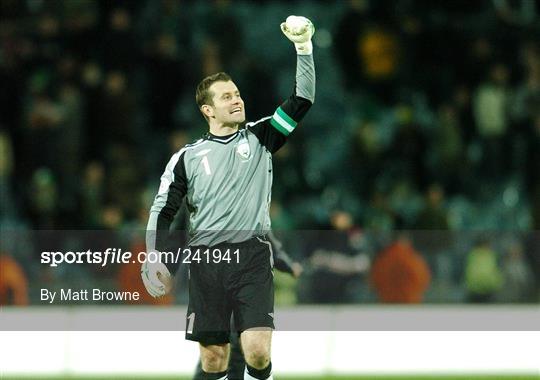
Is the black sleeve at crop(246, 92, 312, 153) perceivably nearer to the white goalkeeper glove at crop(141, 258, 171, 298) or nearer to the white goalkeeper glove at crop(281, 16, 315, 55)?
the white goalkeeper glove at crop(281, 16, 315, 55)

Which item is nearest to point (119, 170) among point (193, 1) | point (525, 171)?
point (193, 1)

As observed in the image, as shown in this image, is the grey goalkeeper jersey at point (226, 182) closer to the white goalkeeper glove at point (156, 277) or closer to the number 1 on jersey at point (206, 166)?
the number 1 on jersey at point (206, 166)

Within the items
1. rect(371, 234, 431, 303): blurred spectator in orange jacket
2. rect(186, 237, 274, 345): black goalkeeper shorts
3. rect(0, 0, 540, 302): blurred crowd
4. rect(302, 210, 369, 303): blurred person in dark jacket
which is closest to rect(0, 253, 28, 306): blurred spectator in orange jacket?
rect(0, 0, 540, 302): blurred crowd

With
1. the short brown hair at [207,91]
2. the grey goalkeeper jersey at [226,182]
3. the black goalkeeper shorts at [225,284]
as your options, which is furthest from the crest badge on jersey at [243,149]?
the black goalkeeper shorts at [225,284]

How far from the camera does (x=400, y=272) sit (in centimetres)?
1051

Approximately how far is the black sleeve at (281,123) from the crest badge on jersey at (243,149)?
0.28 ft

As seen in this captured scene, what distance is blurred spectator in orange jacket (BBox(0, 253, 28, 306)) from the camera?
9680 mm

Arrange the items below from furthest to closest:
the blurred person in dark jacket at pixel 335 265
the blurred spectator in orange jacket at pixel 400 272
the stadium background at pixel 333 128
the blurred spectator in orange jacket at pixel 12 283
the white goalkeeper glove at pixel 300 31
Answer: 1. the stadium background at pixel 333 128
2. the blurred spectator in orange jacket at pixel 400 272
3. the blurred person in dark jacket at pixel 335 265
4. the blurred spectator in orange jacket at pixel 12 283
5. the white goalkeeper glove at pixel 300 31

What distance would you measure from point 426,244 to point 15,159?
3.85 m

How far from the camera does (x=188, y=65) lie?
12305 millimetres

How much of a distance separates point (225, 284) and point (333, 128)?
6.53 m

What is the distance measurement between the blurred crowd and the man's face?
4.05 metres

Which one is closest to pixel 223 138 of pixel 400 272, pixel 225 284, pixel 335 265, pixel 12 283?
pixel 225 284

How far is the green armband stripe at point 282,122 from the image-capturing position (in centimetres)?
636
